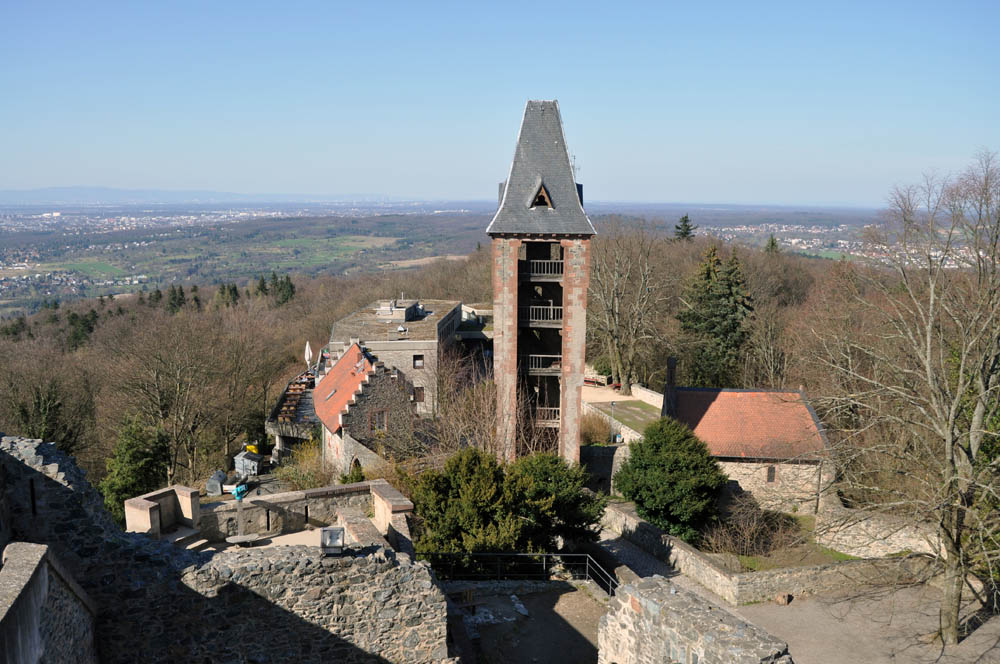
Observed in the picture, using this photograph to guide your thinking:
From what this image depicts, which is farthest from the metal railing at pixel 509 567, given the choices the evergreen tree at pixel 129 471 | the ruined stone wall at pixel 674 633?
the evergreen tree at pixel 129 471

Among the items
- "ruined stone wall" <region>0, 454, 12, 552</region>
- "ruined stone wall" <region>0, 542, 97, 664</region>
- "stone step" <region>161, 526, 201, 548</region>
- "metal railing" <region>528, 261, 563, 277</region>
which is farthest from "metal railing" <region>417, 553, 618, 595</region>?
"metal railing" <region>528, 261, 563, 277</region>

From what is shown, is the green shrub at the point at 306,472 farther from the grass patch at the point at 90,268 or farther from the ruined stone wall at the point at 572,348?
the grass patch at the point at 90,268

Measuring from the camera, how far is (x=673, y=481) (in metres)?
24.0

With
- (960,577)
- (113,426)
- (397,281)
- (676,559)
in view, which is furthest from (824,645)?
(397,281)

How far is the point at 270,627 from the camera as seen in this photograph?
10.3 m

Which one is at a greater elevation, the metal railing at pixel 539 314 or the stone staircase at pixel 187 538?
the metal railing at pixel 539 314

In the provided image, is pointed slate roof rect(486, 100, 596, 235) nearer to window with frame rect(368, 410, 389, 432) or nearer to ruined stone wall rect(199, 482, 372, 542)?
window with frame rect(368, 410, 389, 432)

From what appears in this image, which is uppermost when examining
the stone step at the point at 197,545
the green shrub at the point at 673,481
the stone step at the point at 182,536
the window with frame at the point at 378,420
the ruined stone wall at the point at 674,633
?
the ruined stone wall at the point at 674,633

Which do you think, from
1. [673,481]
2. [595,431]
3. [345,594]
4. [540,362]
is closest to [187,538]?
[345,594]

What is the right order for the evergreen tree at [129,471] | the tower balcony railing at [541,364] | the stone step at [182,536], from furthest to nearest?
the tower balcony railing at [541,364], the evergreen tree at [129,471], the stone step at [182,536]

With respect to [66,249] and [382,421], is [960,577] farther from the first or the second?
[66,249]

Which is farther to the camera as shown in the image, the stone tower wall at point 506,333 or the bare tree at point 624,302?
the bare tree at point 624,302

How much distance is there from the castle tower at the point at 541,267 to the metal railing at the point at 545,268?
0.04 metres

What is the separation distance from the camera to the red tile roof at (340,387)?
86.1ft
